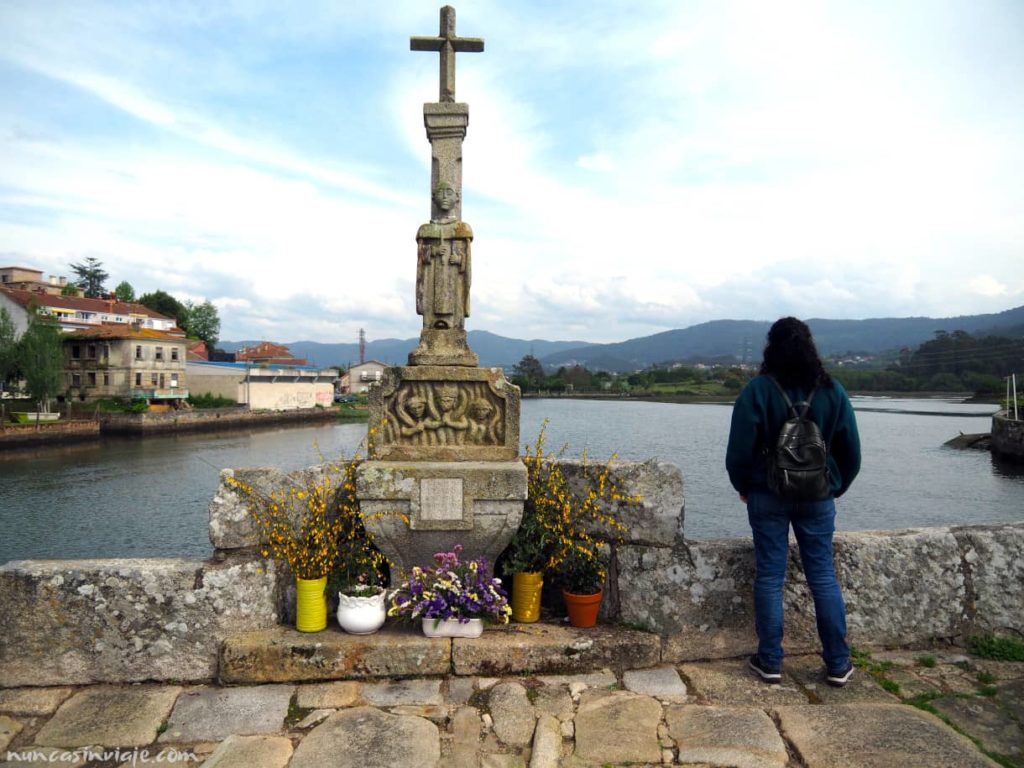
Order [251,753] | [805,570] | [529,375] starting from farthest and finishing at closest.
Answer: [529,375], [805,570], [251,753]

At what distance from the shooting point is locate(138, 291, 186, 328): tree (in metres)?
80.1

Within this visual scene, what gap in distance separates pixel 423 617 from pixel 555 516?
100 centimetres

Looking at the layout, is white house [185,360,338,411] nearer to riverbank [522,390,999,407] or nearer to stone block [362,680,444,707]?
riverbank [522,390,999,407]

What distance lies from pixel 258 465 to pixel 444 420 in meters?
31.5

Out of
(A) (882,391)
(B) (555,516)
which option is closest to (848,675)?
(B) (555,516)

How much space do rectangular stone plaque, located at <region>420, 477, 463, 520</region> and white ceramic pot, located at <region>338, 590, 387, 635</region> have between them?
1.85ft

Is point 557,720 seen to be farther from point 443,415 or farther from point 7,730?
point 7,730

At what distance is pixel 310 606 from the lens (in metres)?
3.80

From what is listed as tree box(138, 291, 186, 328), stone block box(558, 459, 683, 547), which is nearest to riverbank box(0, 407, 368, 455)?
tree box(138, 291, 186, 328)

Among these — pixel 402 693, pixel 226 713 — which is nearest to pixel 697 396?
pixel 402 693

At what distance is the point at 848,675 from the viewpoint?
3.44 meters

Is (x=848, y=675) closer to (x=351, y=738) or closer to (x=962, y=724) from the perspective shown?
(x=962, y=724)

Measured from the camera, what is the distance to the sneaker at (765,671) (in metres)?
3.42

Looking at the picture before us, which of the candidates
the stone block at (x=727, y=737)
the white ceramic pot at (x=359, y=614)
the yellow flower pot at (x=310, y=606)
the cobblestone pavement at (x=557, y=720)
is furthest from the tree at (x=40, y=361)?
the stone block at (x=727, y=737)
